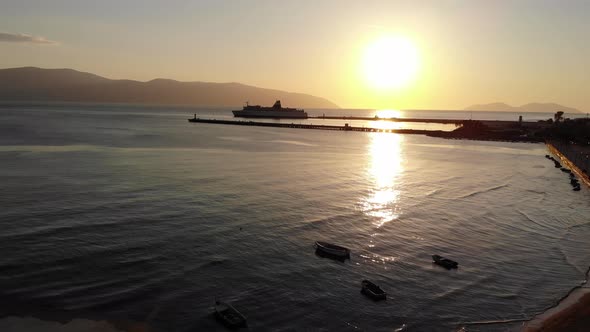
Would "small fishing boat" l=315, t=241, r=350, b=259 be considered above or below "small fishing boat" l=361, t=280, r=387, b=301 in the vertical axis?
above

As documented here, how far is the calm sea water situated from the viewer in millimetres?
18188

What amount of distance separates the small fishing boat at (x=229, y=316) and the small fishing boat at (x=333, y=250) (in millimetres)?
7952

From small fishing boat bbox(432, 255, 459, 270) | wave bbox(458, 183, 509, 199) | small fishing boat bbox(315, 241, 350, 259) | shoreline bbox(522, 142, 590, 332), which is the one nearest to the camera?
shoreline bbox(522, 142, 590, 332)

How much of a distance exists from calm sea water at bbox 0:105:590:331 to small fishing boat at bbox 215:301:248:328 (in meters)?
0.42

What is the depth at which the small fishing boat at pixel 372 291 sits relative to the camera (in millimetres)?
19266

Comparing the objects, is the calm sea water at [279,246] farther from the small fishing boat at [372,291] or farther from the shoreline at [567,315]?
the shoreline at [567,315]

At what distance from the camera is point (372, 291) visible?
1956 centimetres

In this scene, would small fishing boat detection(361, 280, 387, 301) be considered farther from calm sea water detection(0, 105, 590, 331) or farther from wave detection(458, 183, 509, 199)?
wave detection(458, 183, 509, 199)

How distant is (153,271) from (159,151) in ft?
179

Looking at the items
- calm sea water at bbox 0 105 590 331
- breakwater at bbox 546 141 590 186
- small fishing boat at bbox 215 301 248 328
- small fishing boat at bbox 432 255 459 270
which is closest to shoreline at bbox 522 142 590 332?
calm sea water at bbox 0 105 590 331

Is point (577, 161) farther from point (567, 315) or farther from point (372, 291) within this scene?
point (372, 291)

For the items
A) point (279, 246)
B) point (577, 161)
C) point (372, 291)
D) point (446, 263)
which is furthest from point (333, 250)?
point (577, 161)

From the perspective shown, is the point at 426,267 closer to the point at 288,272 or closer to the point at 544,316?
the point at 544,316

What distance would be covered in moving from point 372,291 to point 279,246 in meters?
7.70
